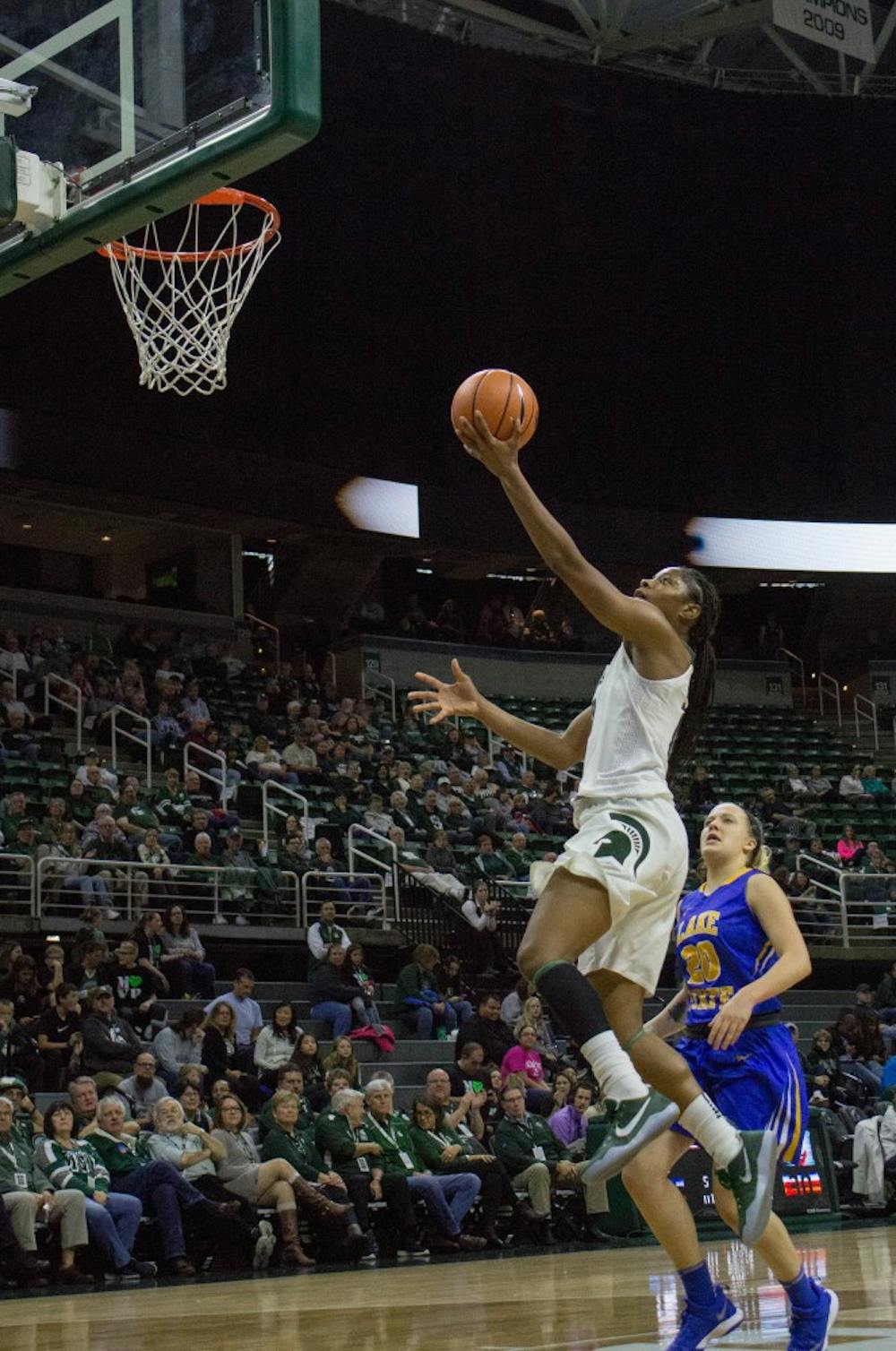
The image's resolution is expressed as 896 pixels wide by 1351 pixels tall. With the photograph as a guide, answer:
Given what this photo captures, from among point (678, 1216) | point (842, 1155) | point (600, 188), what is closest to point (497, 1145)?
point (842, 1155)

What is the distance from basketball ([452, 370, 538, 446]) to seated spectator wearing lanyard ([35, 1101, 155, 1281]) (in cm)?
708

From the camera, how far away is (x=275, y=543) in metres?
29.2

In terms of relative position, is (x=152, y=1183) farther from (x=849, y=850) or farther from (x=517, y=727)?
(x=849, y=850)

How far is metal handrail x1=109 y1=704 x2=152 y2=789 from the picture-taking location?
1970 cm

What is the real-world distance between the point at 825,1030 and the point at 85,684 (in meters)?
10.1

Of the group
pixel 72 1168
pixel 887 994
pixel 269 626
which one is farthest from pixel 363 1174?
pixel 269 626

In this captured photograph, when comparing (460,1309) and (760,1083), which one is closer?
(760,1083)

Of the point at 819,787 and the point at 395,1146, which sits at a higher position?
the point at 819,787

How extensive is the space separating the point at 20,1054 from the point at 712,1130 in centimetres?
844

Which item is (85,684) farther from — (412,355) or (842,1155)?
(842,1155)

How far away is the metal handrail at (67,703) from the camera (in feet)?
66.9

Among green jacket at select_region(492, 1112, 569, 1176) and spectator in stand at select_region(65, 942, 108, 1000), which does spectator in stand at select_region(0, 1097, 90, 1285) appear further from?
green jacket at select_region(492, 1112, 569, 1176)

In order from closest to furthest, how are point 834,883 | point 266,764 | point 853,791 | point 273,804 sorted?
point 273,804
point 266,764
point 834,883
point 853,791

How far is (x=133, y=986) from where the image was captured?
1429 centimetres
